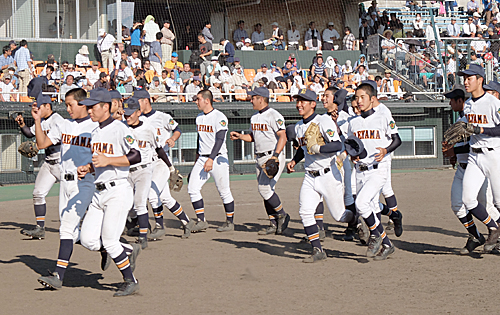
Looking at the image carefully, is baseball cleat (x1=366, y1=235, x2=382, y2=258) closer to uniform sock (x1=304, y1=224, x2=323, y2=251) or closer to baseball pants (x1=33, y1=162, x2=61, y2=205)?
uniform sock (x1=304, y1=224, x2=323, y2=251)

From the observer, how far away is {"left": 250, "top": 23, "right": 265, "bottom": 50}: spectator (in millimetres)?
25891

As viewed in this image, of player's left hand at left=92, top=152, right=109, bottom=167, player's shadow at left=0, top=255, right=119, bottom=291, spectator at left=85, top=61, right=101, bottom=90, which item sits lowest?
player's shadow at left=0, top=255, right=119, bottom=291

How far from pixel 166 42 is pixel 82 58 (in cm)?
313

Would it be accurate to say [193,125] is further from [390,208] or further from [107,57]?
[390,208]

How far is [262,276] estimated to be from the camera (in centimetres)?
745

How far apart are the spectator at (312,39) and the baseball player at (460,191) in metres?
18.2

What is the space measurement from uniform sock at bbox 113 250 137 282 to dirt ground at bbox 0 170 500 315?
0.88ft

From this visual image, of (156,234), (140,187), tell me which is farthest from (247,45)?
(140,187)

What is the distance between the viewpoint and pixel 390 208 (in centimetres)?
A: 977

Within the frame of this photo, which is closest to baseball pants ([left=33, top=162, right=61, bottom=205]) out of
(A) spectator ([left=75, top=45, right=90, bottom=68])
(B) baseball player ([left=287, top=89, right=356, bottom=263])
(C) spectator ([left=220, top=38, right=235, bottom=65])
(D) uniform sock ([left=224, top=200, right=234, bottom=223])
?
(D) uniform sock ([left=224, top=200, right=234, bottom=223])

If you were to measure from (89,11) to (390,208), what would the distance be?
17267 mm

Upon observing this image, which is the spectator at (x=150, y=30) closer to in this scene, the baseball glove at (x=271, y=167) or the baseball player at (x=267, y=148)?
the baseball player at (x=267, y=148)

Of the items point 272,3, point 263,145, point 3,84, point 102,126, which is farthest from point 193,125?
point 102,126

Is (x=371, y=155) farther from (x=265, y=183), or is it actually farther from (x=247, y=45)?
(x=247, y=45)
